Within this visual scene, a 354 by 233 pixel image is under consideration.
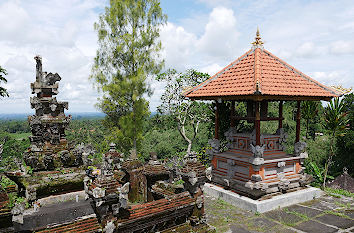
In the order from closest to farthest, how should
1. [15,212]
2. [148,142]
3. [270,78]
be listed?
[15,212] → [270,78] → [148,142]

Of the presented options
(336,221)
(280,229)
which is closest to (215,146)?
(280,229)

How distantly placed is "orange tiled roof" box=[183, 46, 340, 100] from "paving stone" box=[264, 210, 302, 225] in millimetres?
4362

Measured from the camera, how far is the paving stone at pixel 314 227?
8.28 meters

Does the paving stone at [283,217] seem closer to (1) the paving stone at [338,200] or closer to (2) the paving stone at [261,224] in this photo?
(2) the paving stone at [261,224]

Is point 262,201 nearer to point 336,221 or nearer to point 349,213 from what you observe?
point 336,221

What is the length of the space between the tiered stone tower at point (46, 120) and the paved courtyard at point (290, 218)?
6009 mm

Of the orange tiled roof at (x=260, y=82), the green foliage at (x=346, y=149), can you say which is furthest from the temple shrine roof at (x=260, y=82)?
the green foliage at (x=346, y=149)

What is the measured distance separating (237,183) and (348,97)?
1577 cm

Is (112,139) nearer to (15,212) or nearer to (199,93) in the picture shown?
(199,93)

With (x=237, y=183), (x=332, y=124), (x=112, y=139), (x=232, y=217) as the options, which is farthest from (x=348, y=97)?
(x=112, y=139)

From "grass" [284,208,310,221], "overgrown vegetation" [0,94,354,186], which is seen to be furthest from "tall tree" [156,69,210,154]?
"grass" [284,208,310,221]

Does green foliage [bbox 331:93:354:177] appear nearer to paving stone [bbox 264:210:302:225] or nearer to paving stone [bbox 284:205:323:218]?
paving stone [bbox 284:205:323:218]

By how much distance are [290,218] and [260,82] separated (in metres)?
5.04

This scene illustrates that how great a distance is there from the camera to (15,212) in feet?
16.7
